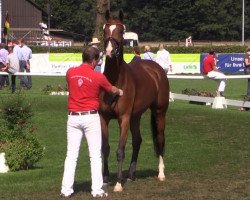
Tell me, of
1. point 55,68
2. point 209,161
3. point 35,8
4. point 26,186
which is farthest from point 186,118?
point 35,8

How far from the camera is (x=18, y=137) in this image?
42.2 feet

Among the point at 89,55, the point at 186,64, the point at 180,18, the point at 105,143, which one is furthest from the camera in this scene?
the point at 180,18

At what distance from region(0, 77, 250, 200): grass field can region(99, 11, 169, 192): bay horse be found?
502 mm

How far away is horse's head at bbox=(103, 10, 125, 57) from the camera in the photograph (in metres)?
10.5

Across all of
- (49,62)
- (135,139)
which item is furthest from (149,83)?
(49,62)

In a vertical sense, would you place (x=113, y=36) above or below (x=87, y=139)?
above

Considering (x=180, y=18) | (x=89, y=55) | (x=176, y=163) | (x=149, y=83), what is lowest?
(x=176, y=163)

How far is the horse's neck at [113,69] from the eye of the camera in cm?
1088

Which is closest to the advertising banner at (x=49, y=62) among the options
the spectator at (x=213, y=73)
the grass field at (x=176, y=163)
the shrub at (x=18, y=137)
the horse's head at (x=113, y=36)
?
the spectator at (x=213, y=73)

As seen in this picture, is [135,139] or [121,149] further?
[135,139]

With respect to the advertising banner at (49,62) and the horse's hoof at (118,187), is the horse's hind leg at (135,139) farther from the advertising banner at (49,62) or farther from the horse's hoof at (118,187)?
the advertising banner at (49,62)

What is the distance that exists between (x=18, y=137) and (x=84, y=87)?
11.1 feet

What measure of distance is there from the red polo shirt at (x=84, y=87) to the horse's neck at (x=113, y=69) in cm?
95

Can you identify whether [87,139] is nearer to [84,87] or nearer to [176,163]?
[84,87]
